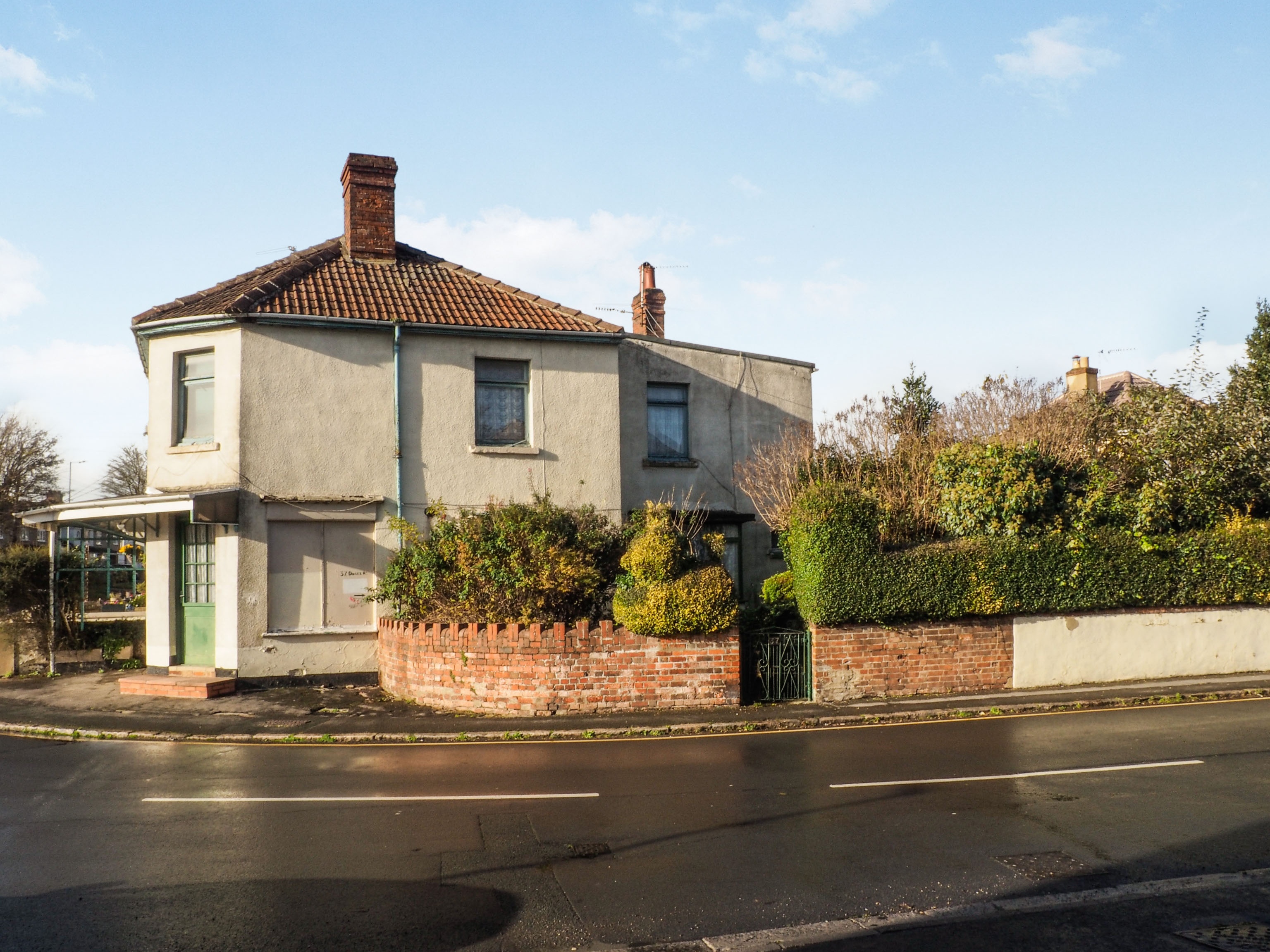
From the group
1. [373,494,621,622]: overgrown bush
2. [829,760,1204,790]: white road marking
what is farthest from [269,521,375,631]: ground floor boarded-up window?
[829,760,1204,790]: white road marking

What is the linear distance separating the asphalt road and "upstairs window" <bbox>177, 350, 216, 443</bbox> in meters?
6.62

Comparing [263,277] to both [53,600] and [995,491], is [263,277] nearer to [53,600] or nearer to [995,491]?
[53,600]

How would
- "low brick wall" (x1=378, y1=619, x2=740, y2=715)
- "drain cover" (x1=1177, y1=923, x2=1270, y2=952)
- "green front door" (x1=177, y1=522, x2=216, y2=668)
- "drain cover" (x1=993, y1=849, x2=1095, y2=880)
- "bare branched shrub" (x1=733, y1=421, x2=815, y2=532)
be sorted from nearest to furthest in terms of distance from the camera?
"drain cover" (x1=1177, y1=923, x2=1270, y2=952)
"drain cover" (x1=993, y1=849, x2=1095, y2=880)
"low brick wall" (x1=378, y1=619, x2=740, y2=715)
"green front door" (x1=177, y1=522, x2=216, y2=668)
"bare branched shrub" (x1=733, y1=421, x2=815, y2=532)

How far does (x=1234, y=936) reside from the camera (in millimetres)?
5387

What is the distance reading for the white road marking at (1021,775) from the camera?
9023 millimetres

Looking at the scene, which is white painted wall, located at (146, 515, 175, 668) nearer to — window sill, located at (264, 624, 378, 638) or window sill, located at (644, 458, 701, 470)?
window sill, located at (264, 624, 378, 638)

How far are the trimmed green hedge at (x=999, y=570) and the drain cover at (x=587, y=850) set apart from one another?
7.62 metres

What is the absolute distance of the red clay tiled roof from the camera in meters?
16.6

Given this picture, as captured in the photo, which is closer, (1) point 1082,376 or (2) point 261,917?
(2) point 261,917

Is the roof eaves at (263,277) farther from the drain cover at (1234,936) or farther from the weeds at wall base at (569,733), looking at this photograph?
the drain cover at (1234,936)

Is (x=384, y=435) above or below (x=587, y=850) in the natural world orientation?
above

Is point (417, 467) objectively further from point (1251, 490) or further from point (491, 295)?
point (1251, 490)

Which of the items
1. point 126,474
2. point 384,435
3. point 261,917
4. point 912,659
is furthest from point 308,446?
point 126,474

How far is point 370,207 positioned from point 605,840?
Result: 49.9 ft
